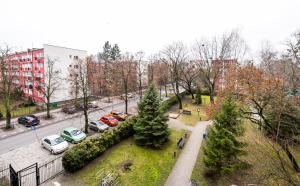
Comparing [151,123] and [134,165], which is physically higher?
[151,123]

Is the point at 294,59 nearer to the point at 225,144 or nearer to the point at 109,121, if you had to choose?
the point at 225,144

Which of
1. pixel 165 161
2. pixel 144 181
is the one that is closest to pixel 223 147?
pixel 165 161

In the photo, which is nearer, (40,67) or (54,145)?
(54,145)

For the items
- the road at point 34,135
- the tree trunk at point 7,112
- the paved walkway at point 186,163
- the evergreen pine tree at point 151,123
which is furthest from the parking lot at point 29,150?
the paved walkway at point 186,163

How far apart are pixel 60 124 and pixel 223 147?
2161cm

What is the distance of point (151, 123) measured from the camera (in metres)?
15.9

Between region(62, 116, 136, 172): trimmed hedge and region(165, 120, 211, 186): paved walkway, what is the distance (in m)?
6.26

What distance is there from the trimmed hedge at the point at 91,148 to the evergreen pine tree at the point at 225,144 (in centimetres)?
857

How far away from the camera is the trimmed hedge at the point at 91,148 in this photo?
38.4 ft

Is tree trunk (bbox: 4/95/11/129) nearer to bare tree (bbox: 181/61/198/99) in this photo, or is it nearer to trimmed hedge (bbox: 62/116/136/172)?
trimmed hedge (bbox: 62/116/136/172)

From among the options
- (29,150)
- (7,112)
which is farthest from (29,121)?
(29,150)

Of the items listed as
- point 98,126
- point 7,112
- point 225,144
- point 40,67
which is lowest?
point 98,126

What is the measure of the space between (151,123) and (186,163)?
4.75 m

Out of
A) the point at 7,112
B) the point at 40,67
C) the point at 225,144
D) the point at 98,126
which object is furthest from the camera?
the point at 40,67
